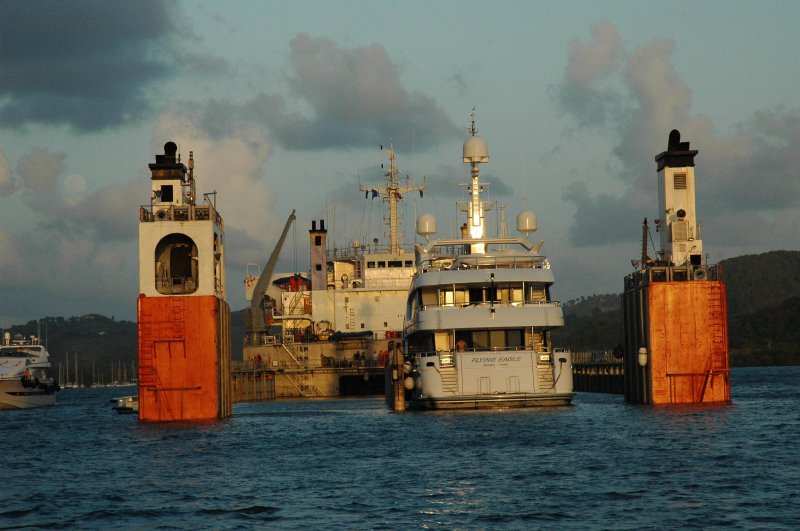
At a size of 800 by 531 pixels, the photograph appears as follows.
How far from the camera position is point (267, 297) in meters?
110

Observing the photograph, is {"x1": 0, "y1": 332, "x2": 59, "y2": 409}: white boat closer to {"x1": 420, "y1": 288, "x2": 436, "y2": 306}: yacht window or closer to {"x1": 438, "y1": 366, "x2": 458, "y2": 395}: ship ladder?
{"x1": 420, "y1": 288, "x2": 436, "y2": 306}: yacht window

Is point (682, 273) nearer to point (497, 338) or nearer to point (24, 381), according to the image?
point (497, 338)

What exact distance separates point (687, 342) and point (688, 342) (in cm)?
4

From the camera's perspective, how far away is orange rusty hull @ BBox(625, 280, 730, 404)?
161ft

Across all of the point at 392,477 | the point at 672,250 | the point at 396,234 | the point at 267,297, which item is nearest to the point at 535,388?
the point at 672,250

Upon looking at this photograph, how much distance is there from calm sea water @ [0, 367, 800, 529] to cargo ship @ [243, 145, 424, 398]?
3675 centimetres

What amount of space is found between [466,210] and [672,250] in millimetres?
12954

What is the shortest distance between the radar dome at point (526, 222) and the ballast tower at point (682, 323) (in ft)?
26.9

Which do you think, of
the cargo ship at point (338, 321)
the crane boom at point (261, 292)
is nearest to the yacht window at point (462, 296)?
the cargo ship at point (338, 321)

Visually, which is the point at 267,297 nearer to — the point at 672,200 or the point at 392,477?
the point at 672,200

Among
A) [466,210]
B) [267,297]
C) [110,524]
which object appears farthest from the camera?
[267,297]

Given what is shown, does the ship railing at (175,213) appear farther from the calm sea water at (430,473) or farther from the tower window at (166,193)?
the calm sea water at (430,473)

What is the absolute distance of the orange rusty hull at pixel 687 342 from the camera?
4897 cm

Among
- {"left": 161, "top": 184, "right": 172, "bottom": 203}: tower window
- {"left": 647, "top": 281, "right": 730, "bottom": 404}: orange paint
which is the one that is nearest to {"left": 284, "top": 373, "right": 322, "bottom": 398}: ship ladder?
{"left": 161, "top": 184, "right": 172, "bottom": 203}: tower window
